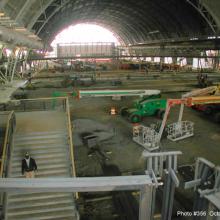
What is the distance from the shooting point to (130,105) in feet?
93.8

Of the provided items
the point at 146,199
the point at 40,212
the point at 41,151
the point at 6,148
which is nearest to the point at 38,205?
the point at 40,212

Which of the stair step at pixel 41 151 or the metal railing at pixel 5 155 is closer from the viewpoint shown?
the metal railing at pixel 5 155

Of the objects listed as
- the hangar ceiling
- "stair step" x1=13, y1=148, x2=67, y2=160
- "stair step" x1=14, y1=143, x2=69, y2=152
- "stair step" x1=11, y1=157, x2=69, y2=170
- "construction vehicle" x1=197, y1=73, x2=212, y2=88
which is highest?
the hangar ceiling

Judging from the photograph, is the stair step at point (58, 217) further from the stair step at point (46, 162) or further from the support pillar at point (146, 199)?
the support pillar at point (146, 199)

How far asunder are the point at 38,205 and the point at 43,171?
5.97 ft

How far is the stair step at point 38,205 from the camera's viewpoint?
417 inches

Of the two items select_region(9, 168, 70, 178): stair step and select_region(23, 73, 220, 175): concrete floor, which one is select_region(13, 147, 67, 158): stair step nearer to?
select_region(9, 168, 70, 178): stair step

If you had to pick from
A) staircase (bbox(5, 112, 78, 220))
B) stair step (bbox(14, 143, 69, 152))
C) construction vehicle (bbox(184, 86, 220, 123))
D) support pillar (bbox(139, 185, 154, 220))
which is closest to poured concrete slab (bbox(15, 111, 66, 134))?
staircase (bbox(5, 112, 78, 220))

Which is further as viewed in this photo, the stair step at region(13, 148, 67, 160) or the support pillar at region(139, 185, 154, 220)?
the stair step at region(13, 148, 67, 160)

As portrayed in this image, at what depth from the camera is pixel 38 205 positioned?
35.2 ft

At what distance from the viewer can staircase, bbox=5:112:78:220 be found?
412 inches

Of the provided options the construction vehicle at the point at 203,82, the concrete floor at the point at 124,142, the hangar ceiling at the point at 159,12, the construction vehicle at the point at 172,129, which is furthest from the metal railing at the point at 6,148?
the construction vehicle at the point at 203,82

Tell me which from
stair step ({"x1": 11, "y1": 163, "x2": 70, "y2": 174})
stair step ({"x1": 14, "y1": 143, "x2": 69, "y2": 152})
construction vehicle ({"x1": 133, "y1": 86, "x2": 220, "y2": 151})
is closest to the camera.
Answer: stair step ({"x1": 11, "y1": 163, "x2": 70, "y2": 174})

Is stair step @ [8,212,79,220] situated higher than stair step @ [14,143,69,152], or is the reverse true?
stair step @ [14,143,69,152]
